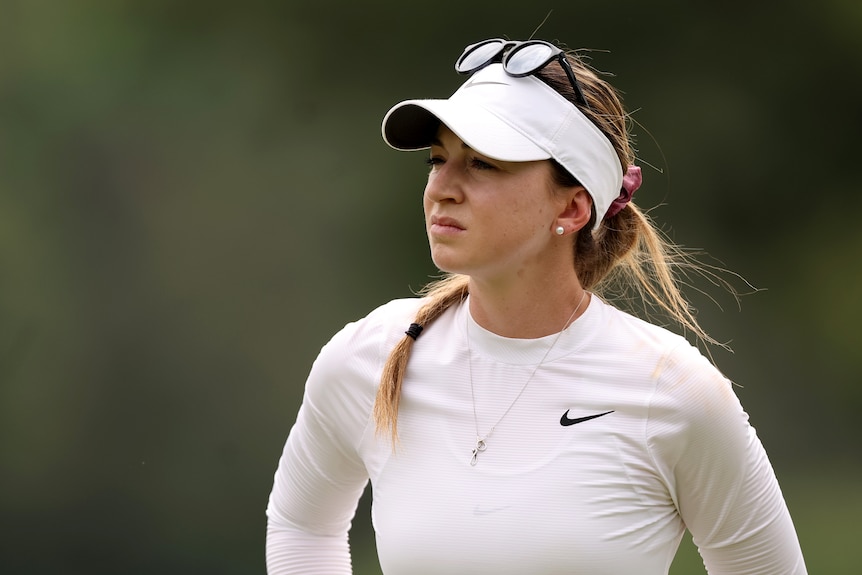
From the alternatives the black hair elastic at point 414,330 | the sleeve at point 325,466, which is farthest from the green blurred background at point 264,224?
the black hair elastic at point 414,330

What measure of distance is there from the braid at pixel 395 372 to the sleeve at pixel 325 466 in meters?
0.05

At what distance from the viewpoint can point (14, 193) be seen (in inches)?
183

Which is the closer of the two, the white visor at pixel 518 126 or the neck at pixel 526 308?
the white visor at pixel 518 126

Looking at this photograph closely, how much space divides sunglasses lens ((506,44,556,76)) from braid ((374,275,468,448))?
0.39m

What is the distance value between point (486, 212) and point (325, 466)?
575mm

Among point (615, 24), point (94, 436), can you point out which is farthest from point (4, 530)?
point (615, 24)

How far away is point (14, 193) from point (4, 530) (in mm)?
1284

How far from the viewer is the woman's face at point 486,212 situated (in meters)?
1.76

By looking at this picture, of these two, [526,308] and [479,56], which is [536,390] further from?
[479,56]

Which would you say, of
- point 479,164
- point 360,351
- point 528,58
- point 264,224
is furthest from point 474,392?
point 264,224

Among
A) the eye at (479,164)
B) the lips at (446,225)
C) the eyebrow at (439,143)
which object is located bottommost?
the lips at (446,225)

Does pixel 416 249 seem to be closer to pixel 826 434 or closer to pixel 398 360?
pixel 826 434

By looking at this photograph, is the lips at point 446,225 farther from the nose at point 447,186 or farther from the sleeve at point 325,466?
the sleeve at point 325,466

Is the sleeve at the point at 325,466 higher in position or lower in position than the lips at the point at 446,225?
lower
